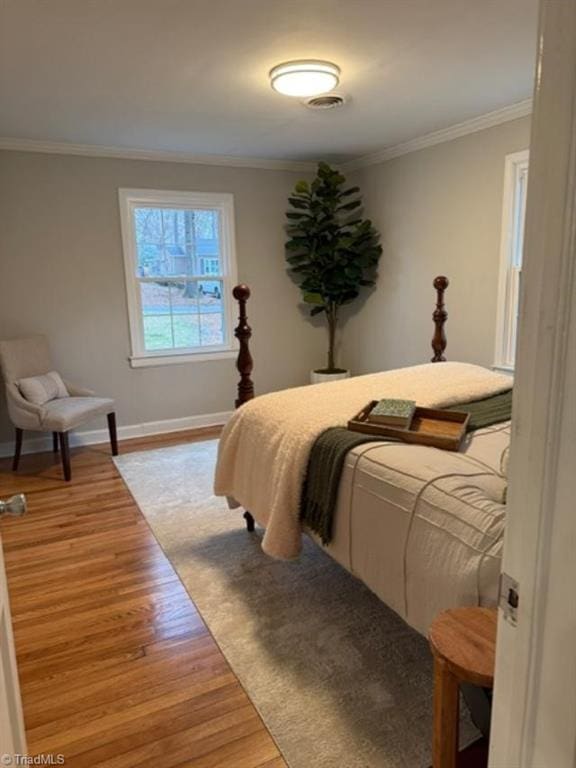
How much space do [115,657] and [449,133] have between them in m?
3.94

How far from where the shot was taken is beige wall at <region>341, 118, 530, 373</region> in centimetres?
371

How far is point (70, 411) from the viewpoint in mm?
3650

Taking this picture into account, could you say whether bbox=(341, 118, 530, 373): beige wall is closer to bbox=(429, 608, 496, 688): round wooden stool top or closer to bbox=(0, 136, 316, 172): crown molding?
bbox=(0, 136, 316, 172): crown molding

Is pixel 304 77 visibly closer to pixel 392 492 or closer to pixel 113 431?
pixel 392 492

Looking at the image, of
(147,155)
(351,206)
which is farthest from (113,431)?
(351,206)

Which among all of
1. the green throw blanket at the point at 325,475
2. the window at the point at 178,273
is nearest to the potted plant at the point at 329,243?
the window at the point at 178,273

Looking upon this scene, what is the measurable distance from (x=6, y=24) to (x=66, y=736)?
2.68 meters

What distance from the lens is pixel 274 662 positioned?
75.0 inches

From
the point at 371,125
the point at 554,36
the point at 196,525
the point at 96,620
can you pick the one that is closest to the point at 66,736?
the point at 96,620

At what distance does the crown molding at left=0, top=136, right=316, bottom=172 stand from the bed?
7.60 feet

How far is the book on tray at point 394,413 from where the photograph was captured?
2.01 meters

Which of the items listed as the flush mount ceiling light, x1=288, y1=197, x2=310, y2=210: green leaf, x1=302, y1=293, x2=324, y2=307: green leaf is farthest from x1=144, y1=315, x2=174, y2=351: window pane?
the flush mount ceiling light

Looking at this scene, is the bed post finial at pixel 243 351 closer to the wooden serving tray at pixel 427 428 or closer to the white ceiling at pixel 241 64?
the wooden serving tray at pixel 427 428

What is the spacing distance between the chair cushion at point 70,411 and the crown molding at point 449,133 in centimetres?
310
